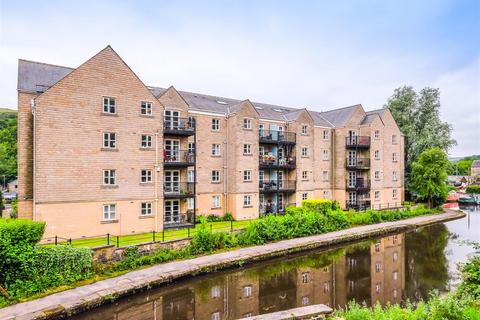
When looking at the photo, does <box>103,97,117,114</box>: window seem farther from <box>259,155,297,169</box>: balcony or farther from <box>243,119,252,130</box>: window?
<box>259,155,297,169</box>: balcony

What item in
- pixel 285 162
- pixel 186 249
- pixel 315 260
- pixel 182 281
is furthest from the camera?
pixel 285 162

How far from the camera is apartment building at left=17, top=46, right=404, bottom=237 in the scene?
59.0 ft

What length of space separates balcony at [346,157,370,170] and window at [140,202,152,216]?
22.6 meters

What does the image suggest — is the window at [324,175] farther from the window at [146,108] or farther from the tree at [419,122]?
the window at [146,108]

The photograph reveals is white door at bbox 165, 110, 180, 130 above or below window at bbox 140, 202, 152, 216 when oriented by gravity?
above

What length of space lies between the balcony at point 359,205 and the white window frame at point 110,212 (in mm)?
24879

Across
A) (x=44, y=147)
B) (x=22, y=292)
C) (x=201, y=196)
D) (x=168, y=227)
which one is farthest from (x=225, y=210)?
(x=22, y=292)

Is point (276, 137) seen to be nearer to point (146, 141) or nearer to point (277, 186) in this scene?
point (277, 186)

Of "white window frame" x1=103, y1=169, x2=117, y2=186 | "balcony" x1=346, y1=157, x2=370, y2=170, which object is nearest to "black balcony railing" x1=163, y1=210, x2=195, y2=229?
"white window frame" x1=103, y1=169, x2=117, y2=186

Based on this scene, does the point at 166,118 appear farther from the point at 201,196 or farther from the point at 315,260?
the point at 315,260

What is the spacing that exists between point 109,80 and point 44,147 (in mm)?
5750

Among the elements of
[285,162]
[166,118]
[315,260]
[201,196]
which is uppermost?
[166,118]

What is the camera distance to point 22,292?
36.3 feet

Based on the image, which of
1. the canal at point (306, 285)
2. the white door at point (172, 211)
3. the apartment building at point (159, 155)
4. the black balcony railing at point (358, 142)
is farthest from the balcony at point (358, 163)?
the white door at point (172, 211)
